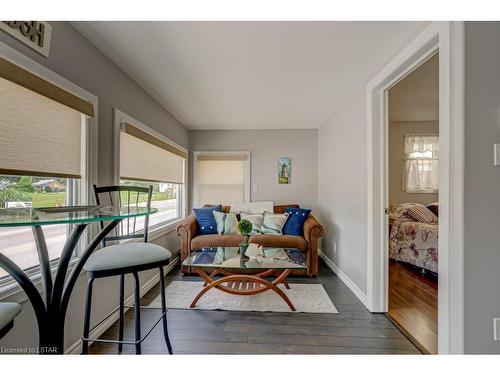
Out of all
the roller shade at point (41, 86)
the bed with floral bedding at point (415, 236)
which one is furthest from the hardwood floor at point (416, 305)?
the roller shade at point (41, 86)

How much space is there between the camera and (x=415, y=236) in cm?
332

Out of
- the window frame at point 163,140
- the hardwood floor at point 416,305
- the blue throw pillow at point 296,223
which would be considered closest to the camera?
the hardwood floor at point 416,305

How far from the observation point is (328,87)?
2.61m

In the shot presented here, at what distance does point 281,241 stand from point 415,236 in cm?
191

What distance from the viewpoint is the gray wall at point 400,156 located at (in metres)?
4.67

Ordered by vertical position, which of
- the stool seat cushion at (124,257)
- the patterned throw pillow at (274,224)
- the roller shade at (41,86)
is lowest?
the patterned throw pillow at (274,224)

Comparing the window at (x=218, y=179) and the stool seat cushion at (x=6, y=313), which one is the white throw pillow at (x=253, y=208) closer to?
the window at (x=218, y=179)

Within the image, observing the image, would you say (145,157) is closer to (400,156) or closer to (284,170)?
(284,170)

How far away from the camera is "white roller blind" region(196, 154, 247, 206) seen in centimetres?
→ 442

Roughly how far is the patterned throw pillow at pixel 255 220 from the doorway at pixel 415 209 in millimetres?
1721

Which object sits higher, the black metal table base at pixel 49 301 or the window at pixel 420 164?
the window at pixel 420 164

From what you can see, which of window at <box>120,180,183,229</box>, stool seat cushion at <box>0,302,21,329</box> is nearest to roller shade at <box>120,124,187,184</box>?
window at <box>120,180,183,229</box>
